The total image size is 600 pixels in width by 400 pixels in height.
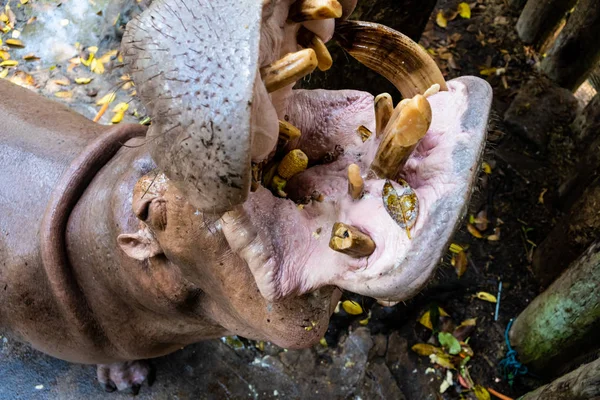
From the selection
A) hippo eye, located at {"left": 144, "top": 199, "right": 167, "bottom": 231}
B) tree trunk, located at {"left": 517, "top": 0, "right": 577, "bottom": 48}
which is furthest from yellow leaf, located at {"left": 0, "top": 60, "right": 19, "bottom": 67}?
tree trunk, located at {"left": 517, "top": 0, "right": 577, "bottom": 48}

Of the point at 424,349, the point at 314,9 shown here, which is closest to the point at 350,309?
the point at 424,349

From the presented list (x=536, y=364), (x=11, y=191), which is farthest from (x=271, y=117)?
(x=536, y=364)

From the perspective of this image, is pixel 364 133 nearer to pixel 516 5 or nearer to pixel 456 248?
pixel 456 248

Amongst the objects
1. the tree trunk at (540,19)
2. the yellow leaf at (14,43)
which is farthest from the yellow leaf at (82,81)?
the tree trunk at (540,19)

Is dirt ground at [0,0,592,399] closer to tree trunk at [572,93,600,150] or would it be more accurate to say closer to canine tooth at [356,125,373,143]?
tree trunk at [572,93,600,150]

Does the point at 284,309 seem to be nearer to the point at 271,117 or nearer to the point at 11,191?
the point at 271,117

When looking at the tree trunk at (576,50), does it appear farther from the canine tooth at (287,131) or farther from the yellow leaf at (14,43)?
the yellow leaf at (14,43)
